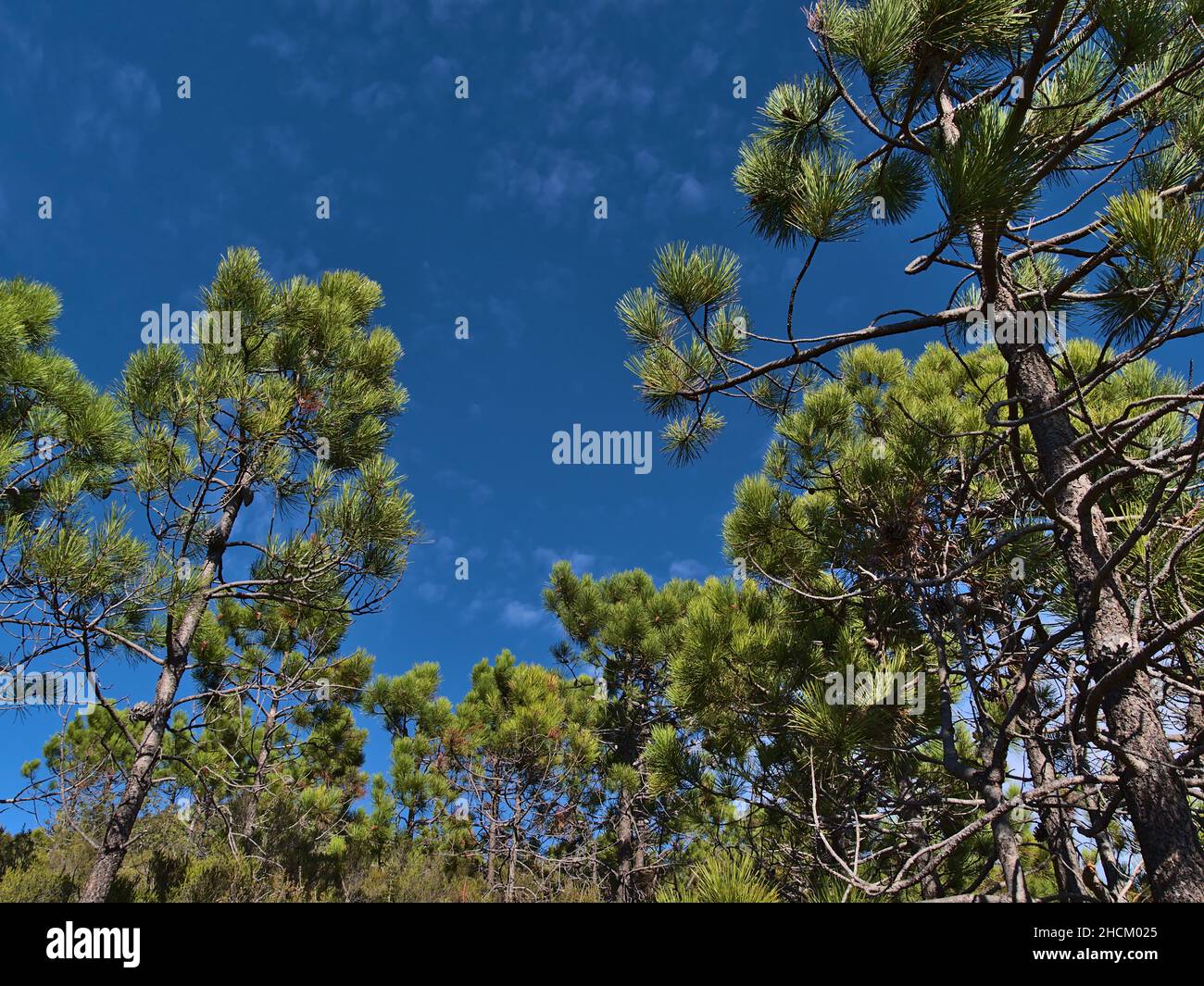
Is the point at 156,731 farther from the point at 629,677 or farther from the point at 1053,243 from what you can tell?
the point at 629,677

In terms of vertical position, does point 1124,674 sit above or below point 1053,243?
below

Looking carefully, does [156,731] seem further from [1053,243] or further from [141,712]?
[1053,243]

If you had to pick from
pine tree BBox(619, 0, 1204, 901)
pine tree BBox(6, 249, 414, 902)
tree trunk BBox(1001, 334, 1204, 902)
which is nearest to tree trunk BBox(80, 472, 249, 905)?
pine tree BBox(6, 249, 414, 902)

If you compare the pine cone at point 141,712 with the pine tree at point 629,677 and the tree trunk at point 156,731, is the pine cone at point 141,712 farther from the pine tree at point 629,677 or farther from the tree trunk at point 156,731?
the pine tree at point 629,677

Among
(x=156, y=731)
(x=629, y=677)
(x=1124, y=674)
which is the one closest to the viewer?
(x=1124, y=674)

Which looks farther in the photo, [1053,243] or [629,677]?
[629,677]

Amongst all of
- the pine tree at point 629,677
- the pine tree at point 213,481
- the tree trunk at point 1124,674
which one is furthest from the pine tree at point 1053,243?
the pine tree at point 629,677

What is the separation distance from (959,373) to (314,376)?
5.35m

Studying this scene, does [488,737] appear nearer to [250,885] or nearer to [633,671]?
[633,671]

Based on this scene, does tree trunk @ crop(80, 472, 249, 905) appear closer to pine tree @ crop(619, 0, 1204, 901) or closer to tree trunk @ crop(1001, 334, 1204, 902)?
pine tree @ crop(619, 0, 1204, 901)

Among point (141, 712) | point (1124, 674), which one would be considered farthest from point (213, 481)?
point (1124, 674)

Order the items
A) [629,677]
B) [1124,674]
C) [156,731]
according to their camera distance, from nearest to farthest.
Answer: [1124,674] → [156,731] → [629,677]

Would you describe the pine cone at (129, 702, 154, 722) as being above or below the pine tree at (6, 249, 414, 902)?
below
